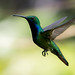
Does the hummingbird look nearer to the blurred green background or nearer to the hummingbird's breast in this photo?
the hummingbird's breast

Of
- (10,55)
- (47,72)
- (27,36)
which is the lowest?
(47,72)

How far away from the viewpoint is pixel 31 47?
3932mm

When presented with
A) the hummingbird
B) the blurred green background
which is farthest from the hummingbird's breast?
the blurred green background

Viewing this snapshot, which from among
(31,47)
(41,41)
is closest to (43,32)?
(41,41)

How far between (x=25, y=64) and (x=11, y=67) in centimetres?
21

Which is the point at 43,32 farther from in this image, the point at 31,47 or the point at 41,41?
the point at 31,47

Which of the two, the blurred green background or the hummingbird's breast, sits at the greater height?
the blurred green background

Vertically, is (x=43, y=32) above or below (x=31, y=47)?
below

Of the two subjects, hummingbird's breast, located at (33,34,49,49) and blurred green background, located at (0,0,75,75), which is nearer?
hummingbird's breast, located at (33,34,49,49)

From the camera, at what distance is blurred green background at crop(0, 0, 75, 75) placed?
348 cm

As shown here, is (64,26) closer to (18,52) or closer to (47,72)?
(47,72)

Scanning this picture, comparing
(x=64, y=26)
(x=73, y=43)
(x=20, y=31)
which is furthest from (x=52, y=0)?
(x=64, y=26)

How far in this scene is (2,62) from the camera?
Result: 3678mm

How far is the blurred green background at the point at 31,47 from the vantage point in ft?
11.4
